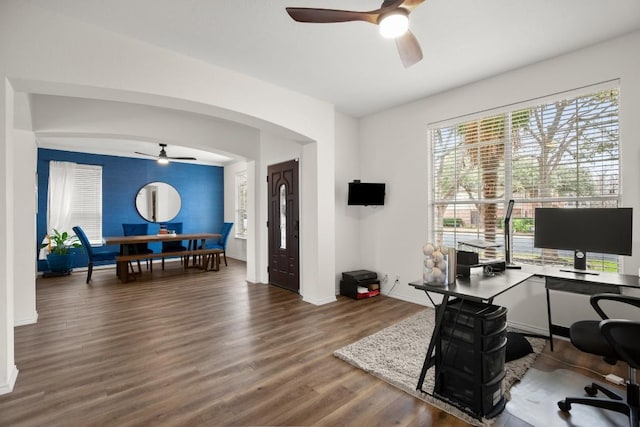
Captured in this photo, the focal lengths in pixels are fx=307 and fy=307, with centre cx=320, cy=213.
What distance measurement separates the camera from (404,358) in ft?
8.69

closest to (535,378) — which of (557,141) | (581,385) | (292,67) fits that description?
(581,385)

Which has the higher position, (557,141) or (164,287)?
(557,141)

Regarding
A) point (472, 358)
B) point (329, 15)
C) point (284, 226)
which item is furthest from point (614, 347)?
point (284, 226)

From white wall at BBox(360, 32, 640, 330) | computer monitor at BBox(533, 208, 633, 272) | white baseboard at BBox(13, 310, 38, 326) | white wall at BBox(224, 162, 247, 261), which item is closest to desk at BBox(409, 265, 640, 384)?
computer monitor at BBox(533, 208, 633, 272)

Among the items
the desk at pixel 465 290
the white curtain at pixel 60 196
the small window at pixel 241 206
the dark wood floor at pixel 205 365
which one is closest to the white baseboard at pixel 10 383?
the dark wood floor at pixel 205 365

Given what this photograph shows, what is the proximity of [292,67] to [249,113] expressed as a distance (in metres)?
0.70

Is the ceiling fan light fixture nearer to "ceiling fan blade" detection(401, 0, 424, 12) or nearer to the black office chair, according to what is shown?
"ceiling fan blade" detection(401, 0, 424, 12)

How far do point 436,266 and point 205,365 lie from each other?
2049 mm

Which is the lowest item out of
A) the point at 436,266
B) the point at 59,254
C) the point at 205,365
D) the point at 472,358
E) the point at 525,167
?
the point at 205,365

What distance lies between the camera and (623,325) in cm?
157

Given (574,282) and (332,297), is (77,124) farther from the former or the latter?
(574,282)

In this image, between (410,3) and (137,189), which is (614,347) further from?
(137,189)

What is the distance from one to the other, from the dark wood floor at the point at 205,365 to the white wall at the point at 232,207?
386 cm

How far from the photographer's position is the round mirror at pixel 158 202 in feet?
25.4
